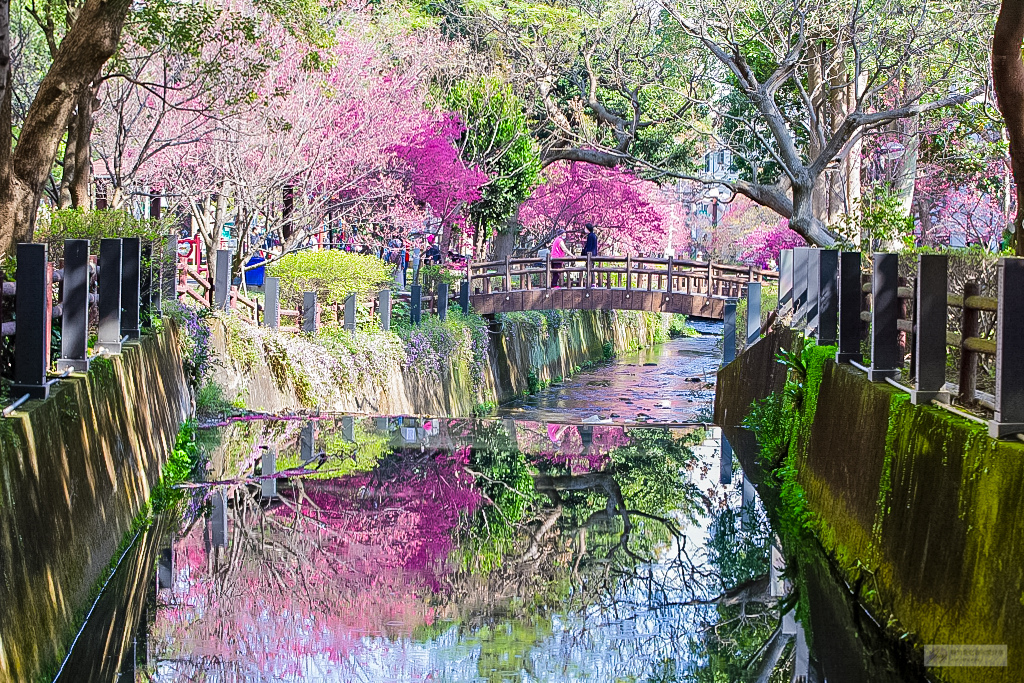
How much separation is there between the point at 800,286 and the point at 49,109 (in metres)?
8.16

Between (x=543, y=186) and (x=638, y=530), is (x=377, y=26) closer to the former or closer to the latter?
(x=543, y=186)

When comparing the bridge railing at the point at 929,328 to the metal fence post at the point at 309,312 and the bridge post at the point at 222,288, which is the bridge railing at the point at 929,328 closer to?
the metal fence post at the point at 309,312

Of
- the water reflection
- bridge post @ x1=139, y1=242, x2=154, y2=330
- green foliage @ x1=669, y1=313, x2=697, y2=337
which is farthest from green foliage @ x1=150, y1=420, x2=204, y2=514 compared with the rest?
green foliage @ x1=669, y1=313, x2=697, y2=337

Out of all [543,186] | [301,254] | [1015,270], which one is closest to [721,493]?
[1015,270]

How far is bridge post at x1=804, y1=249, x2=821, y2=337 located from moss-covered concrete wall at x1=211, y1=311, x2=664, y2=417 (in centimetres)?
713

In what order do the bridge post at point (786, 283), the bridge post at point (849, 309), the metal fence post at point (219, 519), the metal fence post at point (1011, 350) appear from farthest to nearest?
the bridge post at point (786, 283)
the bridge post at point (849, 309)
the metal fence post at point (219, 519)
the metal fence post at point (1011, 350)

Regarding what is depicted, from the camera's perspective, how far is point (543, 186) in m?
36.2

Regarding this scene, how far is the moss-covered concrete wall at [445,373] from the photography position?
1583 cm

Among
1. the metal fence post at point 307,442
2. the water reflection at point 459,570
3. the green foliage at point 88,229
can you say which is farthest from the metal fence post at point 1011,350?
the green foliage at point 88,229

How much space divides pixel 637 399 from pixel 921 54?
38.0ft

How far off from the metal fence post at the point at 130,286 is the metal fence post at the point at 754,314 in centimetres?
1079

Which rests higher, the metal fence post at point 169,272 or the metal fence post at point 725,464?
the metal fence post at point 169,272

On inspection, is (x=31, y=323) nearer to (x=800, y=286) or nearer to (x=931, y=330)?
(x=931, y=330)

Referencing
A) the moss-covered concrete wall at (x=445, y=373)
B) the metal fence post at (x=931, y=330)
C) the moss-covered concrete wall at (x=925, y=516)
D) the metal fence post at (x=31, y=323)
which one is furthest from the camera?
the moss-covered concrete wall at (x=445, y=373)
